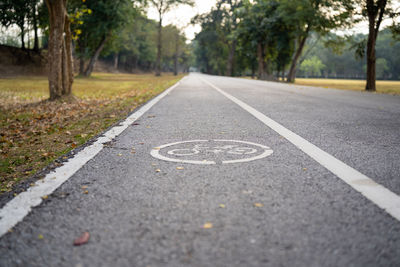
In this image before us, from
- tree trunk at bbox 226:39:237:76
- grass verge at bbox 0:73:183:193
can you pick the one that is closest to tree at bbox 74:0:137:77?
grass verge at bbox 0:73:183:193

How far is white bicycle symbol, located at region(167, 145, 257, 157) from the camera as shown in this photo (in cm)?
402

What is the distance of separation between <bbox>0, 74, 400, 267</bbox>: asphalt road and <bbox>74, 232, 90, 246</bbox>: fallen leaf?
0.03 metres

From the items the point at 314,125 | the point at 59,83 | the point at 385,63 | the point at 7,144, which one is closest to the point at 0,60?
the point at 59,83

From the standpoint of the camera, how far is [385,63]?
342 feet

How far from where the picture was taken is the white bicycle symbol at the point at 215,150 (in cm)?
402

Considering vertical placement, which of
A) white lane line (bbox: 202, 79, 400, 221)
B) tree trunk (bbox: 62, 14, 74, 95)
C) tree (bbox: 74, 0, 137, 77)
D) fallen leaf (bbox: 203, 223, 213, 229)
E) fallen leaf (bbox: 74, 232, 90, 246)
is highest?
tree (bbox: 74, 0, 137, 77)

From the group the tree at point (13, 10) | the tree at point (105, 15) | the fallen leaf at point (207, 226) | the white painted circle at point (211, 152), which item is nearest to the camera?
the fallen leaf at point (207, 226)

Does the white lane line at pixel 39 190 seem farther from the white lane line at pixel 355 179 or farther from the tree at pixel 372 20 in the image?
the tree at pixel 372 20

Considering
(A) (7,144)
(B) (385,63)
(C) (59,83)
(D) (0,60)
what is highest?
(B) (385,63)

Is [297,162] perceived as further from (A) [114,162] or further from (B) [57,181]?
(B) [57,181]

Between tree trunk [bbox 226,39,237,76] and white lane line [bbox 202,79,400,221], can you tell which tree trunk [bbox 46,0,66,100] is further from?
tree trunk [bbox 226,39,237,76]

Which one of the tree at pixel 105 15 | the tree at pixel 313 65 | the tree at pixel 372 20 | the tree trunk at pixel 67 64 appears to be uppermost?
the tree at pixel 313 65

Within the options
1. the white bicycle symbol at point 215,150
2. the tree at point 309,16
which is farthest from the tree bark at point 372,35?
the white bicycle symbol at point 215,150

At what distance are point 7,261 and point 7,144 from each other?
450 cm
